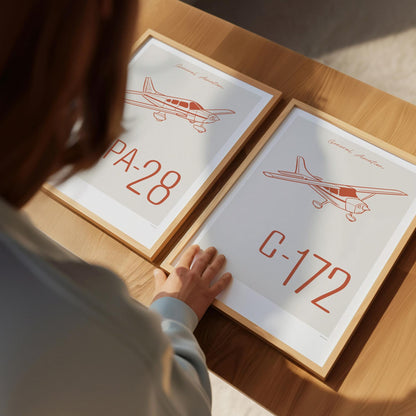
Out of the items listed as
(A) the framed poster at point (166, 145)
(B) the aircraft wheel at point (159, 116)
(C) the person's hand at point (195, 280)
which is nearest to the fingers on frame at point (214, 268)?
(C) the person's hand at point (195, 280)

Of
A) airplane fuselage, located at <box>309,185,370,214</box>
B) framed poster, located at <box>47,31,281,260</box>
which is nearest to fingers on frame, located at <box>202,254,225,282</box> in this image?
framed poster, located at <box>47,31,281,260</box>

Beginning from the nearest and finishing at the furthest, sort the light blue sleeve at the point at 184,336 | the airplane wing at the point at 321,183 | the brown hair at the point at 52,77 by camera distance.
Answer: the brown hair at the point at 52,77, the light blue sleeve at the point at 184,336, the airplane wing at the point at 321,183

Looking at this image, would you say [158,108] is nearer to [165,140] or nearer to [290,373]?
[165,140]

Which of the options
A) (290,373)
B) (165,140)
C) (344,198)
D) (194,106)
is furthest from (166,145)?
(290,373)

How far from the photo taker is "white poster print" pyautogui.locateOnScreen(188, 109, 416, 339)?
0.82 metres

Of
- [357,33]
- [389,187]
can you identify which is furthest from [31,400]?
[357,33]

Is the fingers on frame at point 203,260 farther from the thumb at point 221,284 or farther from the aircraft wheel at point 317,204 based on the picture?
the aircraft wheel at point 317,204

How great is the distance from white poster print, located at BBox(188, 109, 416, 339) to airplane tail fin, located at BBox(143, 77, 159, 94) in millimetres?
286

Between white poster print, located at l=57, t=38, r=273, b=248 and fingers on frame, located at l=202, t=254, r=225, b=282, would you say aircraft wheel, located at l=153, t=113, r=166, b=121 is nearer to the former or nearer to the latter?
white poster print, located at l=57, t=38, r=273, b=248

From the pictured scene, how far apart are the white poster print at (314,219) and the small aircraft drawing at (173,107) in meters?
0.14

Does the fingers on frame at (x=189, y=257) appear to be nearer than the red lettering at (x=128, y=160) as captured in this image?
Yes

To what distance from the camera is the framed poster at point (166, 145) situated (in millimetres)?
911

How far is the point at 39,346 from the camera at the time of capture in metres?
0.39

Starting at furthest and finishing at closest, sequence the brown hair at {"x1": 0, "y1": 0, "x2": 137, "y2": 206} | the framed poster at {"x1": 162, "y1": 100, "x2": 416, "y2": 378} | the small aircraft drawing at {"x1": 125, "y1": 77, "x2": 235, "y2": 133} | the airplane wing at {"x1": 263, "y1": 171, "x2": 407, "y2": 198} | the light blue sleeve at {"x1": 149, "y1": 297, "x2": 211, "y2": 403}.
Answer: the small aircraft drawing at {"x1": 125, "y1": 77, "x2": 235, "y2": 133} < the airplane wing at {"x1": 263, "y1": 171, "x2": 407, "y2": 198} < the framed poster at {"x1": 162, "y1": 100, "x2": 416, "y2": 378} < the light blue sleeve at {"x1": 149, "y1": 297, "x2": 211, "y2": 403} < the brown hair at {"x1": 0, "y1": 0, "x2": 137, "y2": 206}
